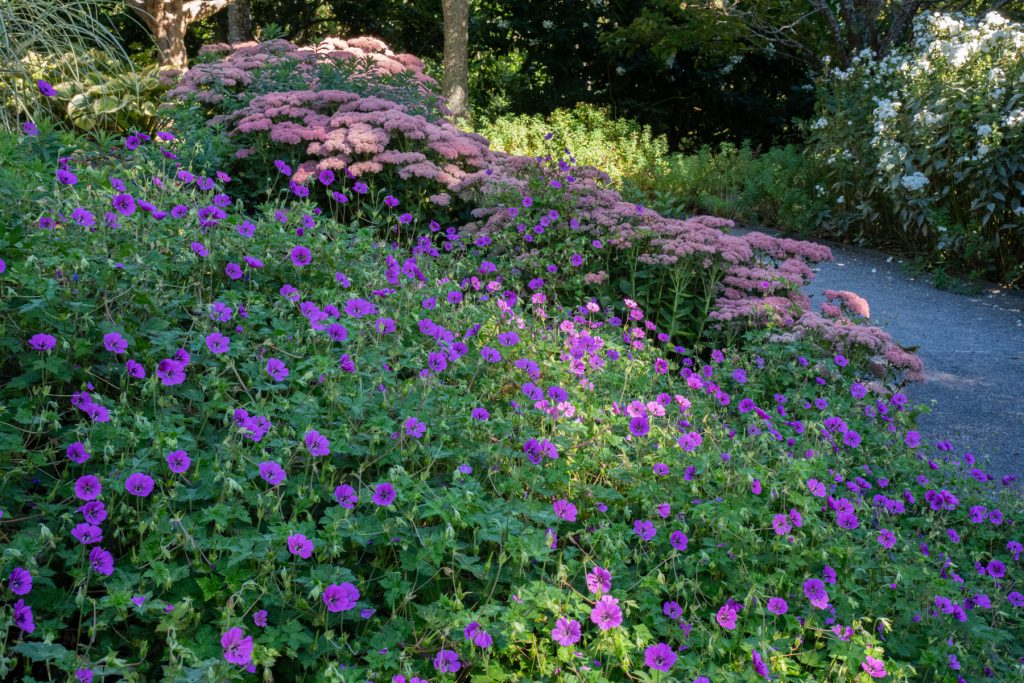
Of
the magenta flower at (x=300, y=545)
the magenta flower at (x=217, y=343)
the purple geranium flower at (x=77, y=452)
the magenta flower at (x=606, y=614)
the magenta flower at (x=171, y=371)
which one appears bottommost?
the magenta flower at (x=606, y=614)

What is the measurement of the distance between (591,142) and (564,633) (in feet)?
39.4

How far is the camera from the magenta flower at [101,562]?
186 centimetres

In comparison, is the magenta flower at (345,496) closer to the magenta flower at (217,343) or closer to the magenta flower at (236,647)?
the magenta flower at (236,647)

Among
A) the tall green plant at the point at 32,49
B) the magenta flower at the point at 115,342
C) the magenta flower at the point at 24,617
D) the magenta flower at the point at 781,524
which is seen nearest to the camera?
the magenta flower at the point at 24,617

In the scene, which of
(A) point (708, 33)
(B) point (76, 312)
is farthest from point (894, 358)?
(A) point (708, 33)

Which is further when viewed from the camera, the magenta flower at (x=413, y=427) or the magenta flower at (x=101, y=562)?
the magenta flower at (x=413, y=427)

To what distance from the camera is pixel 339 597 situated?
6.09 ft

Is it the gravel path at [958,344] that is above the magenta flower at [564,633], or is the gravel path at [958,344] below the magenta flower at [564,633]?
below

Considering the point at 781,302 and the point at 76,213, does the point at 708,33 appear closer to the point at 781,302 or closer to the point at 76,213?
the point at 781,302

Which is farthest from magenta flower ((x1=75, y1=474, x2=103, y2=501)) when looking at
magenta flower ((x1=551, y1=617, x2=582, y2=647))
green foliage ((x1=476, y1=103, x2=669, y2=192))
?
green foliage ((x1=476, y1=103, x2=669, y2=192))

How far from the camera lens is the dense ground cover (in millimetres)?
1938

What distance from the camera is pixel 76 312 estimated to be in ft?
8.03

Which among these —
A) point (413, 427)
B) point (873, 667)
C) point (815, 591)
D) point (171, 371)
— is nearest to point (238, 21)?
point (171, 371)

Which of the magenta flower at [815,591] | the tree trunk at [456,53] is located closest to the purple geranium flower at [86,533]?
the magenta flower at [815,591]
